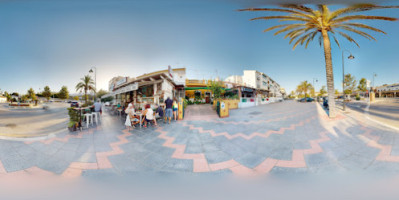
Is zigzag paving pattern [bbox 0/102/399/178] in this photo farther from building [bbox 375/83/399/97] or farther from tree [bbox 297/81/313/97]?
tree [bbox 297/81/313/97]

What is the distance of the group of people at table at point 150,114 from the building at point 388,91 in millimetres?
23071

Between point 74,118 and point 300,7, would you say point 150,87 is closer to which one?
point 74,118

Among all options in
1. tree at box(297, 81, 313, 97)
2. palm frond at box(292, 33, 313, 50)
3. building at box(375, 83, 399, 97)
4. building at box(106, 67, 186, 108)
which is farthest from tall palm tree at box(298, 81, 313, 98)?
building at box(106, 67, 186, 108)

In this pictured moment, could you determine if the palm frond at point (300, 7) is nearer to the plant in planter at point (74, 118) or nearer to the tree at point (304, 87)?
the plant in planter at point (74, 118)

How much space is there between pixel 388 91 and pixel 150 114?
90.6 ft

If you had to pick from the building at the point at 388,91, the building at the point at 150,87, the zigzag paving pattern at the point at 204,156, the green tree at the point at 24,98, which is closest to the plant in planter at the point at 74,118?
A: the zigzag paving pattern at the point at 204,156

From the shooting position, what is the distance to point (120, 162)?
2.06 metres

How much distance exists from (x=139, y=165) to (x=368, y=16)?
779 centimetres

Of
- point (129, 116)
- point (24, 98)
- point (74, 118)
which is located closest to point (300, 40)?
point (129, 116)

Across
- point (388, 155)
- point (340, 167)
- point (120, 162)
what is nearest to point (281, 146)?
point (340, 167)

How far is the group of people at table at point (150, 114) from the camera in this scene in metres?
4.14

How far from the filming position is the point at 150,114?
4.32m

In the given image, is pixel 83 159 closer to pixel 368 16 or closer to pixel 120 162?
pixel 120 162

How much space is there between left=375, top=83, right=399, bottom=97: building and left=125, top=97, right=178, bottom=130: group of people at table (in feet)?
75.7
